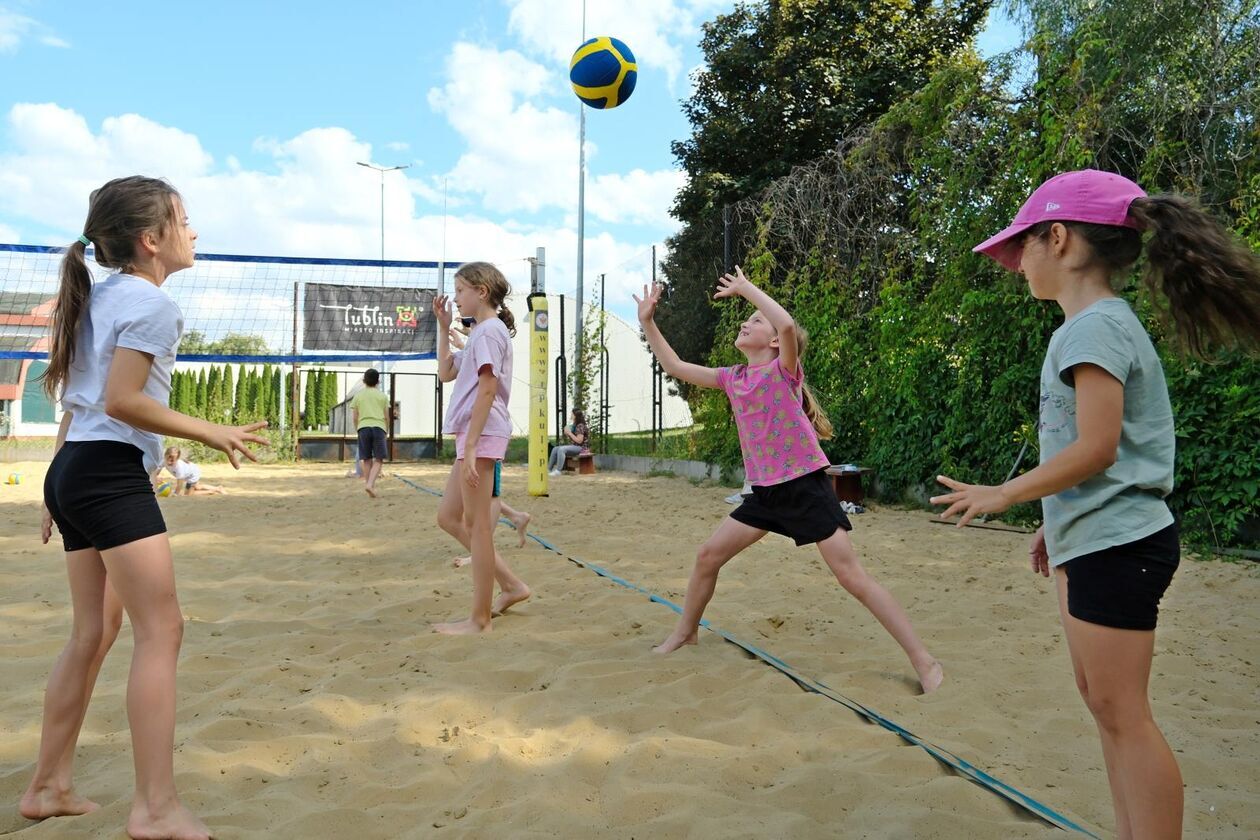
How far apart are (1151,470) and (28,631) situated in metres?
4.13

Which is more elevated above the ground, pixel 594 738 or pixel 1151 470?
pixel 1151 470

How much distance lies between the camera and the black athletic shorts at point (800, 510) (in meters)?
3.34

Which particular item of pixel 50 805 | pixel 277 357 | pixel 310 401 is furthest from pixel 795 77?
pixel 50 805

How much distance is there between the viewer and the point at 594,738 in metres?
2.76

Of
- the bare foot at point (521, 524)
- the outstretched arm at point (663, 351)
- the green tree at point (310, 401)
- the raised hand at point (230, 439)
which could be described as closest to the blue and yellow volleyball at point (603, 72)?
the bare foot at point (521, 524)

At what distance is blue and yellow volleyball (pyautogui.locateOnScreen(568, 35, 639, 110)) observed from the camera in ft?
25.3

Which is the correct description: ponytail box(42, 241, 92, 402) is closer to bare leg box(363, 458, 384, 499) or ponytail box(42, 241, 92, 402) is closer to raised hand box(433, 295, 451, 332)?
raised hand box(433, 295, 451, 332)

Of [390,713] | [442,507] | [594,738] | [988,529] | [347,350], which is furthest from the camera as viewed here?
[347,350]

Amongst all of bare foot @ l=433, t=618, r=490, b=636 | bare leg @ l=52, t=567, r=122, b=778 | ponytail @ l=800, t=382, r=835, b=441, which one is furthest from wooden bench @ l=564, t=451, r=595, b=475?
bare leg @ l=52, t=567, r=122, b=778

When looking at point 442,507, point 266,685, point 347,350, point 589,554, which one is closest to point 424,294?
point 347,350

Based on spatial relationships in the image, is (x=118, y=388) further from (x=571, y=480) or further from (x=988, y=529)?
(x=571, y=480)

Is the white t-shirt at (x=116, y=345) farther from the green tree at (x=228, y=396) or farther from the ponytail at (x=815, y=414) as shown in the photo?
the green tree at (x=228, y=396)

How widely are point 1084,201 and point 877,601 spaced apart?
5.91 ft

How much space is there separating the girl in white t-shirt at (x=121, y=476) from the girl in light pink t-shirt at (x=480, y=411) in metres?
1.63
